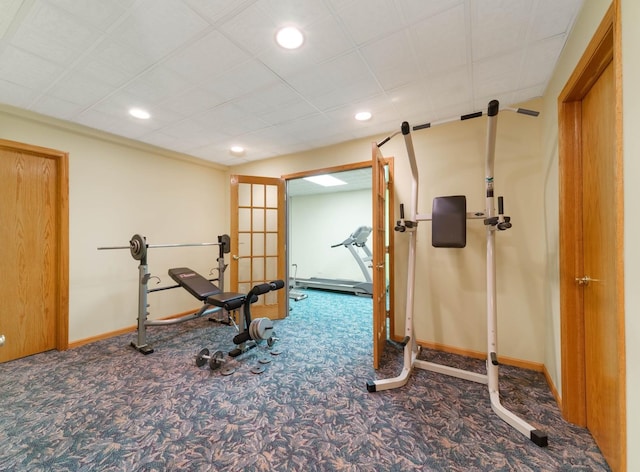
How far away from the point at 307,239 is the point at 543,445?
5888 mm

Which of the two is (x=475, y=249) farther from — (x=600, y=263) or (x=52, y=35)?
(x=52, y=35)

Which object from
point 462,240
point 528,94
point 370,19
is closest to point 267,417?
point 462,240

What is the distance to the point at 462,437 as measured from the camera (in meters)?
1.60

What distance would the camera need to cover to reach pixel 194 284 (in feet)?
9.51

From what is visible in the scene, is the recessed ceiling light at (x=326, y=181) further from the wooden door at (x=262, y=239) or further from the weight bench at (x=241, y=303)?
the weight bench at (x=241, y=303)

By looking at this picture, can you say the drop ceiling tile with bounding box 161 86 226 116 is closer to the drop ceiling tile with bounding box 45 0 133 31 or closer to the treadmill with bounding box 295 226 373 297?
the drop ceiling tile with bounding box 45 0 133 31

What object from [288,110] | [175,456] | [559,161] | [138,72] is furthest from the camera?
[288,110]

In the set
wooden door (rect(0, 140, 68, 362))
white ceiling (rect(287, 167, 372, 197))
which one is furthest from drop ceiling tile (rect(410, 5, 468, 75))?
wooden door (rect(0, 140, 68, 362))

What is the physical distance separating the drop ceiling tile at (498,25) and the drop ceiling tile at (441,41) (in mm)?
70

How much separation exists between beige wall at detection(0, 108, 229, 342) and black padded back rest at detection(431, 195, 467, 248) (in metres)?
3.64

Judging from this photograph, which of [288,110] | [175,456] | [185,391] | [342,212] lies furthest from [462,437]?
[342,212]

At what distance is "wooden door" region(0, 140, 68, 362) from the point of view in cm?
254

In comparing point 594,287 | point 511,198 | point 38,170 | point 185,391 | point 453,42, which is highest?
point 453,42

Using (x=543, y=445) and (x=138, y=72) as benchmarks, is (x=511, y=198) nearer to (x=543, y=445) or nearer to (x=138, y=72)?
(x=543, y=445)
